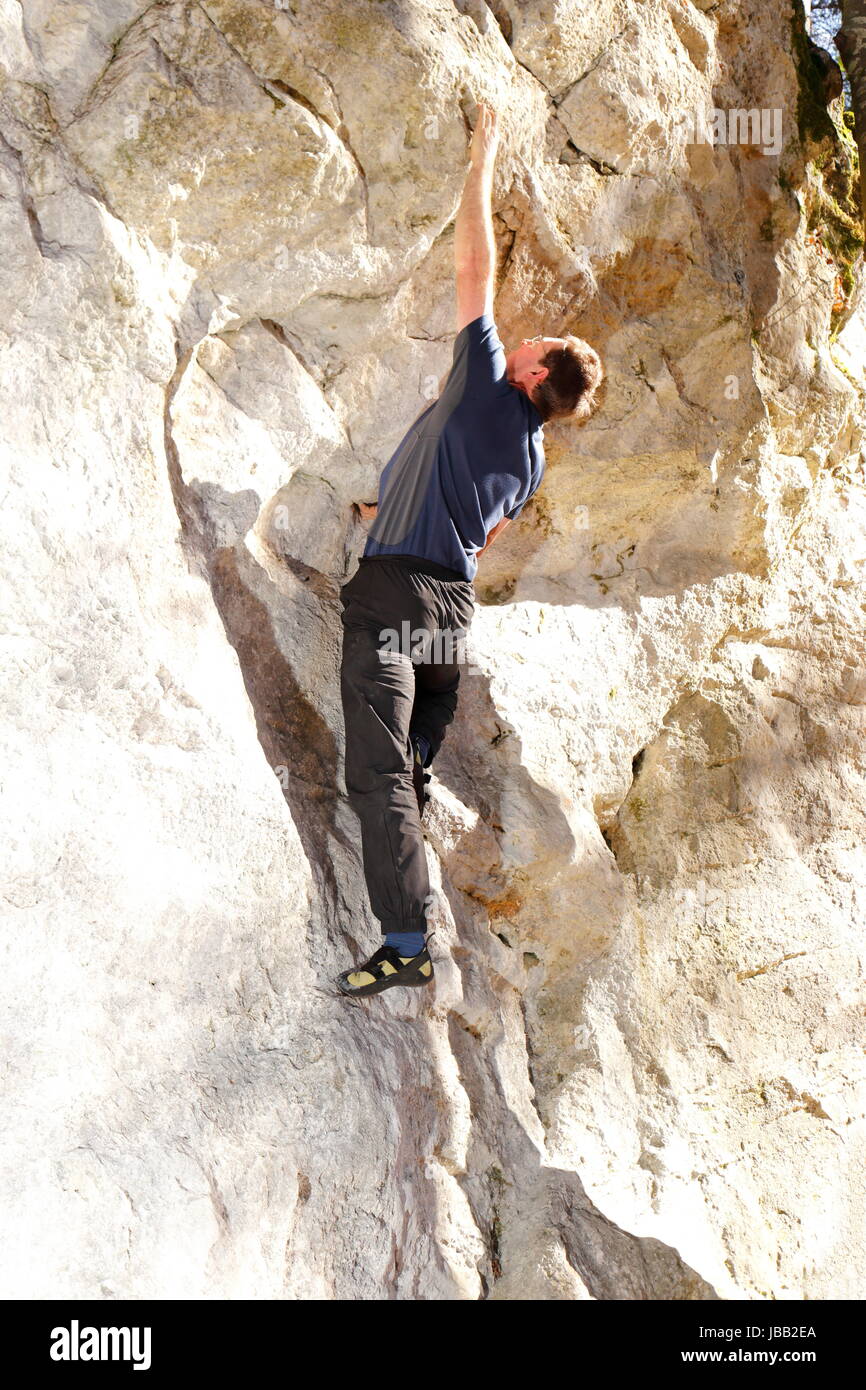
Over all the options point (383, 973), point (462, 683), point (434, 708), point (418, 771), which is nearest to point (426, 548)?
point (434, 708)

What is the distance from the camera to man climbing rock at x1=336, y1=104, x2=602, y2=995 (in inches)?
120

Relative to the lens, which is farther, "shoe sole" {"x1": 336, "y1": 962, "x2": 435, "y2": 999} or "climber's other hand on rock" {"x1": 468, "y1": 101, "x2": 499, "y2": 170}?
"climber's other hand on rock" {"x1": 468, "y1": 101, "x2": 499, "y2": 170}

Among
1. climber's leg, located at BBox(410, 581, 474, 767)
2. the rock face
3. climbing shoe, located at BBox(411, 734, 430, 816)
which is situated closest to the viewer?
the rock face

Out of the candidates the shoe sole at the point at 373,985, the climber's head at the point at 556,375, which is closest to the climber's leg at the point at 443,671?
the climber's head at the point at 556,375

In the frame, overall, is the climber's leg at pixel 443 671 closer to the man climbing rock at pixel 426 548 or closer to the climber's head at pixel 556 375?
the man climbing rock at pixel 426 548

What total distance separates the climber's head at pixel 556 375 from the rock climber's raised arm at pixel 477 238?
171mm

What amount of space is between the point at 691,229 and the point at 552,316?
706mm

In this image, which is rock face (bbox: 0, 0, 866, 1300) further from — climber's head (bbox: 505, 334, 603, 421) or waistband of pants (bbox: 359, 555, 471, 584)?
climber's head (bbox: 505, 334, 603, 421)

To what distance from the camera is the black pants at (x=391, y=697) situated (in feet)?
9.94

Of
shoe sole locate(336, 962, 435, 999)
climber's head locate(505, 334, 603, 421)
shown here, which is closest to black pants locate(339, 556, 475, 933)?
shoe sole locate(336, 962, 435, 999)

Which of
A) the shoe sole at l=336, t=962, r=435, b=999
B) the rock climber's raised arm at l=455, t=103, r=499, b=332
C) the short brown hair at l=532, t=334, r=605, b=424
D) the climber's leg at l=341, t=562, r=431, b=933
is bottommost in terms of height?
the shoe sole at l=336, t=962, r=435, b=999

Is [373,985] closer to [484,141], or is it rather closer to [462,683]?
[462,683]

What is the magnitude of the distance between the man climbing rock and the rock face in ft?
0.78

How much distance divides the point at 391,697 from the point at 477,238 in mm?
1322
